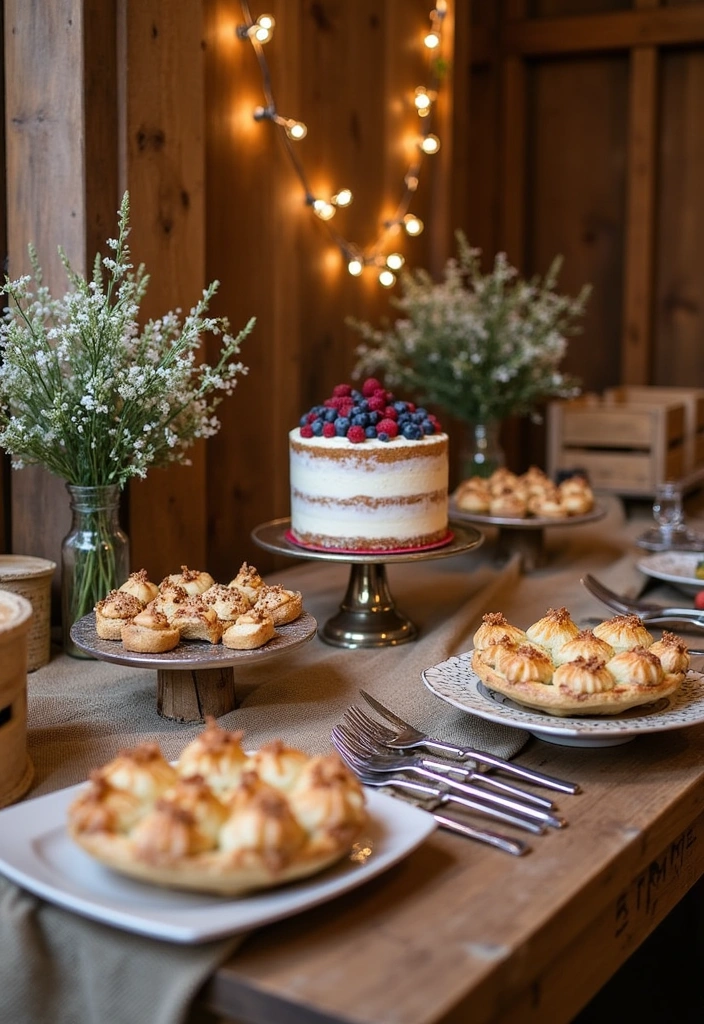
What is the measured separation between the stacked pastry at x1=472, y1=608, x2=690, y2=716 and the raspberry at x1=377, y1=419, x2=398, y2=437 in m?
0.46

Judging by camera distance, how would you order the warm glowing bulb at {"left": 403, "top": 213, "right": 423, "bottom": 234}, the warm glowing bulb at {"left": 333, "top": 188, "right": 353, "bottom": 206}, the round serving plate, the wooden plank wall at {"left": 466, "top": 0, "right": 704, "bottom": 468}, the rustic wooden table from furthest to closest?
1. the wooden plank wall at {"left": 466, "top": 0, "right": 704, "bottom": 468}
2. the warm glowing bulb at {"left": 403, "top": 213, "right": 423, "bottom": 234}
3. the warm glowing bulb at {"left": 333, "top": 188, "right": 353, "bottom": 206}
4. the round serving plate
5. the rustic wooden table

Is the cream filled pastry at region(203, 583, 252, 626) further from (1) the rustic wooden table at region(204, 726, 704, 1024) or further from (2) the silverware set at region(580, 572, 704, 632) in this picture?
(2) the silverware set at region(580, 572, 704, 632)

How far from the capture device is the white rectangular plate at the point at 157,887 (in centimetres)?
95

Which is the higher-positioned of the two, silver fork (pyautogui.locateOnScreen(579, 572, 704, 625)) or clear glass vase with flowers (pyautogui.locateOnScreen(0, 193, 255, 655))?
clear glass vase with flowers (pyautogui.locateOnScreen(0, 193, 255, 655))

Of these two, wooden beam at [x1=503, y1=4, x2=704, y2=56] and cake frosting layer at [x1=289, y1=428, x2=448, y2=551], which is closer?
cake frosting layer at [x1=289, y1=428, x2=448, y2=551]

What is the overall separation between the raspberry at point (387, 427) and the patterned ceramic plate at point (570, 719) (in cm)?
44

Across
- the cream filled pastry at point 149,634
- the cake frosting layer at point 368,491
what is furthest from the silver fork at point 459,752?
the cake frosting layer at point 368,491

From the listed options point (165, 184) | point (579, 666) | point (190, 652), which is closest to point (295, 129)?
point (165, 184)

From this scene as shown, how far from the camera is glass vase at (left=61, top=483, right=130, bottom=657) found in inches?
69.9

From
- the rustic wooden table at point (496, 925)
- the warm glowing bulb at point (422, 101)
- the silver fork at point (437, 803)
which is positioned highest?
the warm glowing bulb at point (422, 101)

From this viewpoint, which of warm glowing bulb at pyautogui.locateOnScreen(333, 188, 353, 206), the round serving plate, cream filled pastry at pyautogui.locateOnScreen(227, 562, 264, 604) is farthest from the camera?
warm glowing bulb at pyautogui.locateOnScreen(333, 188, 353, 206)

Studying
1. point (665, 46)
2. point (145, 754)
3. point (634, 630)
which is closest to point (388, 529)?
point (634, 630)

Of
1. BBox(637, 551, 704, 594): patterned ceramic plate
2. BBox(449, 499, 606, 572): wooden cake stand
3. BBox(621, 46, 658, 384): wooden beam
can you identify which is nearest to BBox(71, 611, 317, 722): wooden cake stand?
BBox(637, 551, 704, 594): patterned ceramic plate

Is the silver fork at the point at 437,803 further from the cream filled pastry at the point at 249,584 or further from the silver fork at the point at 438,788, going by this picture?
the cream filled pastry at the point at 249,584
